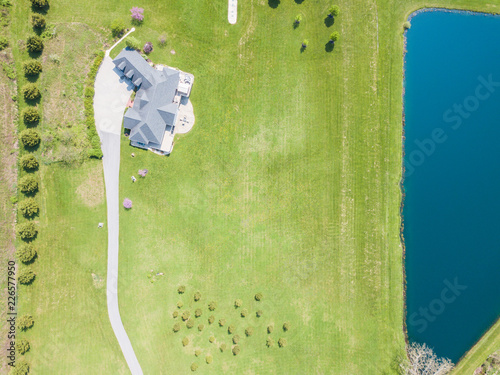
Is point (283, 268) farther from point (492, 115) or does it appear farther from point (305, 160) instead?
point (492, 115)

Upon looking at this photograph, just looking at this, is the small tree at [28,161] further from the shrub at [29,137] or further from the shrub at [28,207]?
the shrub at [28,207]

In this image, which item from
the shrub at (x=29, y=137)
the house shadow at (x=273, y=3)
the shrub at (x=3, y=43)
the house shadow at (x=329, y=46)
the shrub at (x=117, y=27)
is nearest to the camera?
the shrub at (x=29, y=137)

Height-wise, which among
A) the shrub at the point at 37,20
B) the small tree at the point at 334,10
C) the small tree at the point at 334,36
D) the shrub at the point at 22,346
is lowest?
the shrub at the point at 22,346

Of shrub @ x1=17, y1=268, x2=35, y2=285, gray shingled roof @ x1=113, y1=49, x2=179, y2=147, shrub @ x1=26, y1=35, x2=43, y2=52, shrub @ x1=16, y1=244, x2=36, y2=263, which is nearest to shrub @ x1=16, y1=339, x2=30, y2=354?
shrub @ x1=17, y1=268, x2=35, y2=285

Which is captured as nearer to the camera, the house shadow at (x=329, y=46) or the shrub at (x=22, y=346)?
the shrub at (x=22, y=346)

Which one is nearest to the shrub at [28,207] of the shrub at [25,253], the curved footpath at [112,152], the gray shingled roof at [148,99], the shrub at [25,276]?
the shrub at [25,253]

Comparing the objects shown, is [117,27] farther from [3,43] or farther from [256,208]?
[256,208]
